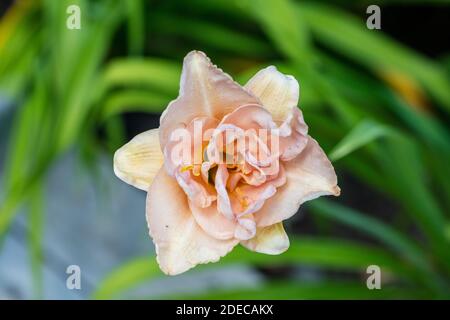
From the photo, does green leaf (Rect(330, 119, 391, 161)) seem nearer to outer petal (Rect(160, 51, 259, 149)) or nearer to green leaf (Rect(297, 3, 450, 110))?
outer petal (Rect(160, 51, 259, 149))

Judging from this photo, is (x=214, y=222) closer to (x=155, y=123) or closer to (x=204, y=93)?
(x=204, y=93)

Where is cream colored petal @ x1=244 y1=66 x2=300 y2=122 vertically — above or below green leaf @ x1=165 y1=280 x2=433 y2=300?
below

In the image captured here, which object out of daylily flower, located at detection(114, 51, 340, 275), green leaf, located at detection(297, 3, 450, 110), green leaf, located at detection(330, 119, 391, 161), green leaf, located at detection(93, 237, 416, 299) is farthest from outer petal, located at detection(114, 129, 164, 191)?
green leaf, located at detection(297, 3, 450, 110)

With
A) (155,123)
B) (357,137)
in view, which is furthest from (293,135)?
(155,123)

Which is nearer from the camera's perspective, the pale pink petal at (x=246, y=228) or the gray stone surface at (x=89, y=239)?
the pale pink petal at (x=246, y=228)

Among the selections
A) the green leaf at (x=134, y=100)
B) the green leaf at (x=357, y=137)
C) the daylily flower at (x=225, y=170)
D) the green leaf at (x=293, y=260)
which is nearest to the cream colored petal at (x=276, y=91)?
the daylily flower at (x=225, y=170)

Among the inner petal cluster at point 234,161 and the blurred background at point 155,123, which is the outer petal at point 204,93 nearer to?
the inner petal cluster at point 234,161
